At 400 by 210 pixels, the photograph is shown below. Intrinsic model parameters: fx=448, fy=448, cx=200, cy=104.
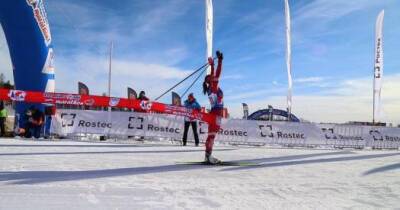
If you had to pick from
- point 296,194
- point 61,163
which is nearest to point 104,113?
point 61,163

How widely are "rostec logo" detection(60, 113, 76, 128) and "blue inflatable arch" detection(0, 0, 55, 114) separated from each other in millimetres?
1551

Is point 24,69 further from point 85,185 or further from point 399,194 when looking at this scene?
point 399,194

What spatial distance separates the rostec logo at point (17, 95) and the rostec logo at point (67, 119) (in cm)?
225

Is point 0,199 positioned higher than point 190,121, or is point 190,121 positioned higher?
point 190,121

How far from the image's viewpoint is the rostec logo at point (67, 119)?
54.2ft

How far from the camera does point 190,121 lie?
15.0m

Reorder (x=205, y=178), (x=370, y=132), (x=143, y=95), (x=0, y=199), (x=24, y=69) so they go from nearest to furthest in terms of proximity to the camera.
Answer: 1. (x=0, y=199)
2. (x=205, y=178)
3. (x=24, y=69)
4. (x=143, y=95)
5. (x=370, y=132)

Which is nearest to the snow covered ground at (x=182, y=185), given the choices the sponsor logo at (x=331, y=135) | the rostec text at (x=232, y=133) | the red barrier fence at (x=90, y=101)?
the red barrier fence at (x=90, y=101)

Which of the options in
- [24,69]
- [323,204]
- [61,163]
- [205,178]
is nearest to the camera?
[323,204]

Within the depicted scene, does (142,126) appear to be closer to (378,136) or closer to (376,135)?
(376,135)

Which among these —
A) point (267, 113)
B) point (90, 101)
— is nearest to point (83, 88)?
point (90, 101)

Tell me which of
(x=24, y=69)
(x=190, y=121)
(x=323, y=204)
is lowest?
(x=323, y=204)

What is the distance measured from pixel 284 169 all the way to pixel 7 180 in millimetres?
4649

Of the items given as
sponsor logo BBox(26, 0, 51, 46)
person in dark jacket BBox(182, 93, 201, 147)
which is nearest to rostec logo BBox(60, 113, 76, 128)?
sponsor logo BBox(26, 0, 51, 46)
